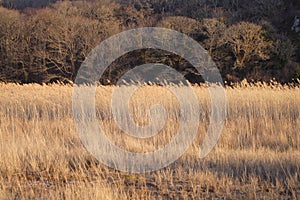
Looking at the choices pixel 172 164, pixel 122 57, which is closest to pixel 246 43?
pixel 122 57

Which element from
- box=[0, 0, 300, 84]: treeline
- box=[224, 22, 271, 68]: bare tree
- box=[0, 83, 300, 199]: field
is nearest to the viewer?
box=[0, 83, 300, 199]: field

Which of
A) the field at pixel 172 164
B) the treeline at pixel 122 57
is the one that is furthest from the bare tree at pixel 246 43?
the field at pixel 172 164

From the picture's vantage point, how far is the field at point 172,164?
3666mm

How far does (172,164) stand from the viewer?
15.4 ft

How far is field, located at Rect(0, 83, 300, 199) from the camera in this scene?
144 inches

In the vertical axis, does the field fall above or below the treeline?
below

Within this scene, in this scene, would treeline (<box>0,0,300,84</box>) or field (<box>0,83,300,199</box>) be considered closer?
field (<box>0,83,300,199</box>)

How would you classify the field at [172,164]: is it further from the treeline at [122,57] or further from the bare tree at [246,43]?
the bare tree at [246,43]

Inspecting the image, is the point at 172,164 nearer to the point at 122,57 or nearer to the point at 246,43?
the point at 246,43

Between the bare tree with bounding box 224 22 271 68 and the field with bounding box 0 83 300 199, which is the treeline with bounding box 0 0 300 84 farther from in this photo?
the field with bounding box 0 83 300 199

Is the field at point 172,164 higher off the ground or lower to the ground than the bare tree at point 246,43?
lower

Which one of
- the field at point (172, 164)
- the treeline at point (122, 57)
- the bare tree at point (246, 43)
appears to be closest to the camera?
the field at point (172, 164)

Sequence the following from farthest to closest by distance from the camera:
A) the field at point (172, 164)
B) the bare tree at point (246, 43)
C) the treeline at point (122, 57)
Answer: the treeline at point (122, 57)
the bare tree at point (246, 43)
the field at point (172, 164)

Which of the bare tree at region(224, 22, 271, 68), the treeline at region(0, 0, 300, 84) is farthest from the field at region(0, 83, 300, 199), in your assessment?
the bare tree at region(224, 22, 271, 68)
